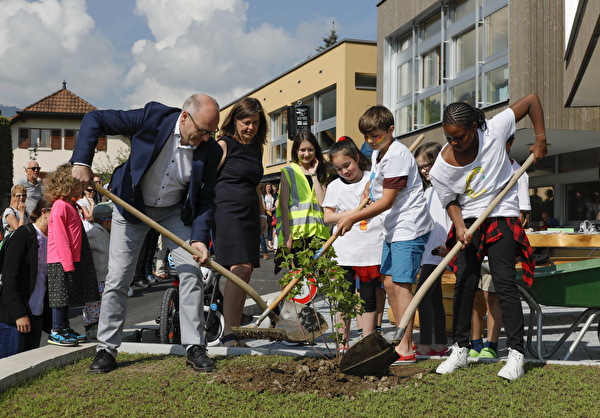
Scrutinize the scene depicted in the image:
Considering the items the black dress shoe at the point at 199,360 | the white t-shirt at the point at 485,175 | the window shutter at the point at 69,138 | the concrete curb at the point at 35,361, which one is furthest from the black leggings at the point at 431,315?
the window shutter at the point at 69,138

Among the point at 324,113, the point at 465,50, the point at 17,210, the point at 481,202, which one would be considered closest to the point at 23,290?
the point at 481,202

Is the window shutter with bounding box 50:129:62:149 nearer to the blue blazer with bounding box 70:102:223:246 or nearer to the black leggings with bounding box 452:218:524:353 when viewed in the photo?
the blue blazer with bounding box 70:102:223:246

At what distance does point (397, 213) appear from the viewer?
4.60 m

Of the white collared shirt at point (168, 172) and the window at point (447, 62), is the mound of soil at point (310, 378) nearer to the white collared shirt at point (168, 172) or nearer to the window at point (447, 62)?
the white collared shirt at point (168, 172)

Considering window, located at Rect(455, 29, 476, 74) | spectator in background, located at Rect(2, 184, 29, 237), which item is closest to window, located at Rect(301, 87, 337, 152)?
window, located at Rect(455, 29, 476, 74)

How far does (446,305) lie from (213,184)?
2.83m

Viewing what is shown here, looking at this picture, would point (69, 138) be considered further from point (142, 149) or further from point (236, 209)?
point (142, 149)

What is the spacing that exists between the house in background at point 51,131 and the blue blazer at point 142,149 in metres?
49.9

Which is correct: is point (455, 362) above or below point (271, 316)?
below

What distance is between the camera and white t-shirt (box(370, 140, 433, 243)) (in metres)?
4.48

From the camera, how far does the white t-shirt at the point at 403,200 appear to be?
14.7 ft

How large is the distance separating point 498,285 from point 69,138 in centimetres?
5358

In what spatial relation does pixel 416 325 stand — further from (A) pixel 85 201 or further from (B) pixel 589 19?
(A) pixel 85 201

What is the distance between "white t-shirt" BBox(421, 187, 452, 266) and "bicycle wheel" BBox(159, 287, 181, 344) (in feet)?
7.24
